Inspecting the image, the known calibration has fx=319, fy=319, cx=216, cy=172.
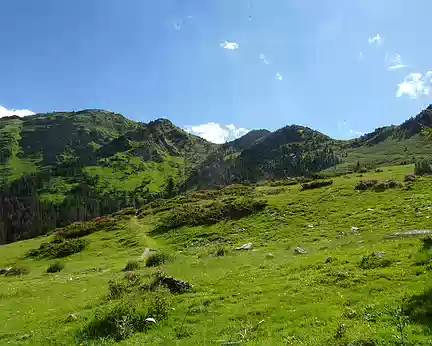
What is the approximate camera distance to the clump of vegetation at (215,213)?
163 feet

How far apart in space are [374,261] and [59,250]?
46439 millimetres

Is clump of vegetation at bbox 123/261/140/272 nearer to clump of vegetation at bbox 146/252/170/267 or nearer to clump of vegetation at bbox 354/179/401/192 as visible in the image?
clump of vegetation at bbox 146/252/170/267

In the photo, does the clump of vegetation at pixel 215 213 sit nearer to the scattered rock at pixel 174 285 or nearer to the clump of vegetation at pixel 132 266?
the clump of vegetation at pixel 132 266

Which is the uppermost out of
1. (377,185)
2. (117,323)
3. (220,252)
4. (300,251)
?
(377,185)

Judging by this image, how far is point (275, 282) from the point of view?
19.5m

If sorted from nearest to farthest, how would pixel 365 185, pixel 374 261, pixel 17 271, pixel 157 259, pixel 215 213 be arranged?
pixel 374 261 < pixel 157 259 < pixel 17 271 < pixel 365 185 < pixel 215 213

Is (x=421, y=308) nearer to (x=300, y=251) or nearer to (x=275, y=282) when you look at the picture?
(x=275, y=282)

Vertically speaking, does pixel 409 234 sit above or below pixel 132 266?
above

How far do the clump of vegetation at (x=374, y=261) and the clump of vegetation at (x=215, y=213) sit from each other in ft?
96.5

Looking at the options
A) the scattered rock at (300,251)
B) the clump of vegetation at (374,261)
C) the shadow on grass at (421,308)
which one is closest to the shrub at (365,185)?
the scattered rock at (300,251)

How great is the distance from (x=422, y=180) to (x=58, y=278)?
165 ft

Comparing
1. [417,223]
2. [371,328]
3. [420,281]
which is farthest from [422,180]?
[371,328]

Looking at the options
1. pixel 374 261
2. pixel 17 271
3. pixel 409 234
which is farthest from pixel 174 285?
pixel 17 271

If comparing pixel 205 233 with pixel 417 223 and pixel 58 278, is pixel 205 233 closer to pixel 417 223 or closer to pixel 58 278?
pixel 58 278
